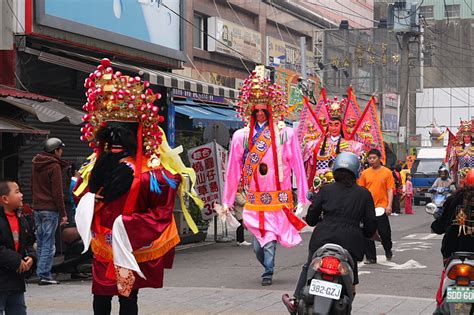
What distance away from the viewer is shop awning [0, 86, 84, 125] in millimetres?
11789

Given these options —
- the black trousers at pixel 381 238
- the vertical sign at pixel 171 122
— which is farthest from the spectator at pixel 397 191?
the black trousers at pixel 381 238

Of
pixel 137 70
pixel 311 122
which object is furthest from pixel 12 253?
pixel 137 70

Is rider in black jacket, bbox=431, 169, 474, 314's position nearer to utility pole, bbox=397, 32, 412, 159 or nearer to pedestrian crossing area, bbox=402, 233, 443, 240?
pedestrian crossing area, bbox=402, 233, 443, 240

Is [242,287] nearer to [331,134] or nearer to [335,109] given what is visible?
[331,134]

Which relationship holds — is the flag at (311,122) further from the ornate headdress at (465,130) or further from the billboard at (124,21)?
the ornate headdress at (465,130)

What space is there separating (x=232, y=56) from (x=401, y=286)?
21.7m

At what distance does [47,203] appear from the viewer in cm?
1090

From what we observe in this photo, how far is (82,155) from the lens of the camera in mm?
16125

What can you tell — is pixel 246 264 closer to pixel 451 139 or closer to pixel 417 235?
pixel 417 235

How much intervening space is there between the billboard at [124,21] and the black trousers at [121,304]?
8.40 metres

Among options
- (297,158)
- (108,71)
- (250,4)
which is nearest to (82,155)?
(297,158)

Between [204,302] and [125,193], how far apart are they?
10.3ft

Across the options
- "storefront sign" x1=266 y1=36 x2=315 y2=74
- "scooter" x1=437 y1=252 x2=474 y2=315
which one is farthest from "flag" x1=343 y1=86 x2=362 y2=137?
"storefront sign" x1=266 y1=36 x2=315 y2=74

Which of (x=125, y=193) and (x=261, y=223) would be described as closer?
(x=125, y=193)
